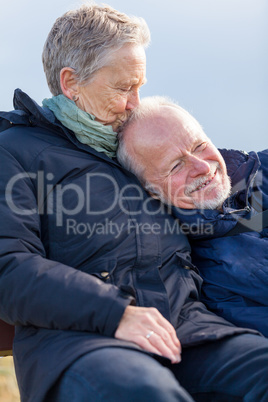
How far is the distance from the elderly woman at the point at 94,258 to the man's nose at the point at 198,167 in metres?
0.26

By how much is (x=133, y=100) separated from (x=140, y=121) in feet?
0.54

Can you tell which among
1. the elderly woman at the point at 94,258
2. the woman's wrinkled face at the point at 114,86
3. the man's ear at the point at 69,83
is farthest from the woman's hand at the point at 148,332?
the man's ear at the point at 69,83

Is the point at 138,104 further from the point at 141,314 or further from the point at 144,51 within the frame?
the point at 141,314

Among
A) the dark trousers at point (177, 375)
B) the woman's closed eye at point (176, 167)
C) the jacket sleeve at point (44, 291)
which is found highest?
the woman's closed eye at point (176, 167)

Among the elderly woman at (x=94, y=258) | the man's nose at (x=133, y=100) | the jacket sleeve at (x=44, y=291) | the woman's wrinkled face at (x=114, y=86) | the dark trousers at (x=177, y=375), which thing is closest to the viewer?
the dark trousers at (x=177, y=375)

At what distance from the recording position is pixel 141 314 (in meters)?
1.91

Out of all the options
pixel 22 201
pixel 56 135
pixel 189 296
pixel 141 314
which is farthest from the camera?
pixel 56 135

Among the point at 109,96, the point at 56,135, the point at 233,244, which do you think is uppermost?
the point at 109,96

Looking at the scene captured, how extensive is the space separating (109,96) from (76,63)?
0.25 meters

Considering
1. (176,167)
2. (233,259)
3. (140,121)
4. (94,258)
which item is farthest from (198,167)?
(94,258)

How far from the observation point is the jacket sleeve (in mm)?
1863

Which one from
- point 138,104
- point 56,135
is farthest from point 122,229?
point 138,104

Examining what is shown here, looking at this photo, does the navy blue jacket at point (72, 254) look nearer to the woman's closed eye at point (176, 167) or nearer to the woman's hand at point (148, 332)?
the woman's hand at point (148, 332)

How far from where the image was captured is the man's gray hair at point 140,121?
2.72 m
